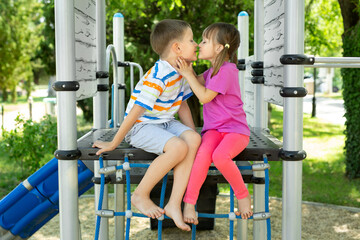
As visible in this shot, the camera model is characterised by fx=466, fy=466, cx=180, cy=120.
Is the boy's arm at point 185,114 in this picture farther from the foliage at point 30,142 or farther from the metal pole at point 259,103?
the foliage at point 30,142

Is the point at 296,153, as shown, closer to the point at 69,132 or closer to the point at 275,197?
the point at 69,132

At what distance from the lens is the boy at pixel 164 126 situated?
258cm

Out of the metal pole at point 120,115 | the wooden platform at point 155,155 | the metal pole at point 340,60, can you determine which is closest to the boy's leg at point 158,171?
the wooden platform at point 155,155

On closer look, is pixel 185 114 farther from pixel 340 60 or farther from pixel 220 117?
pixel 340 60

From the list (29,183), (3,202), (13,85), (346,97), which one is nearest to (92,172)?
(29,183)

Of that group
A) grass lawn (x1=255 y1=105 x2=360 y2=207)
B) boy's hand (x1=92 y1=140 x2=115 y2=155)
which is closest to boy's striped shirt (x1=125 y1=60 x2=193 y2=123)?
boy's hand (x1=92 y1=140 x2=115 y2=155)

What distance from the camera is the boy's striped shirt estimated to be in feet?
8.90

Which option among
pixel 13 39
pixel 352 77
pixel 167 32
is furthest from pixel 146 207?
pixel 13 39

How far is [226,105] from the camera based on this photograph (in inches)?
110

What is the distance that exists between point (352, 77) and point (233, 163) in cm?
509

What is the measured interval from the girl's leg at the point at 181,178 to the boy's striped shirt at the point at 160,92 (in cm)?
23

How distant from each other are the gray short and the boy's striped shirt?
56mm

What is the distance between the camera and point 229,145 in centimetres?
263

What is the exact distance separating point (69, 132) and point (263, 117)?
175 cm
